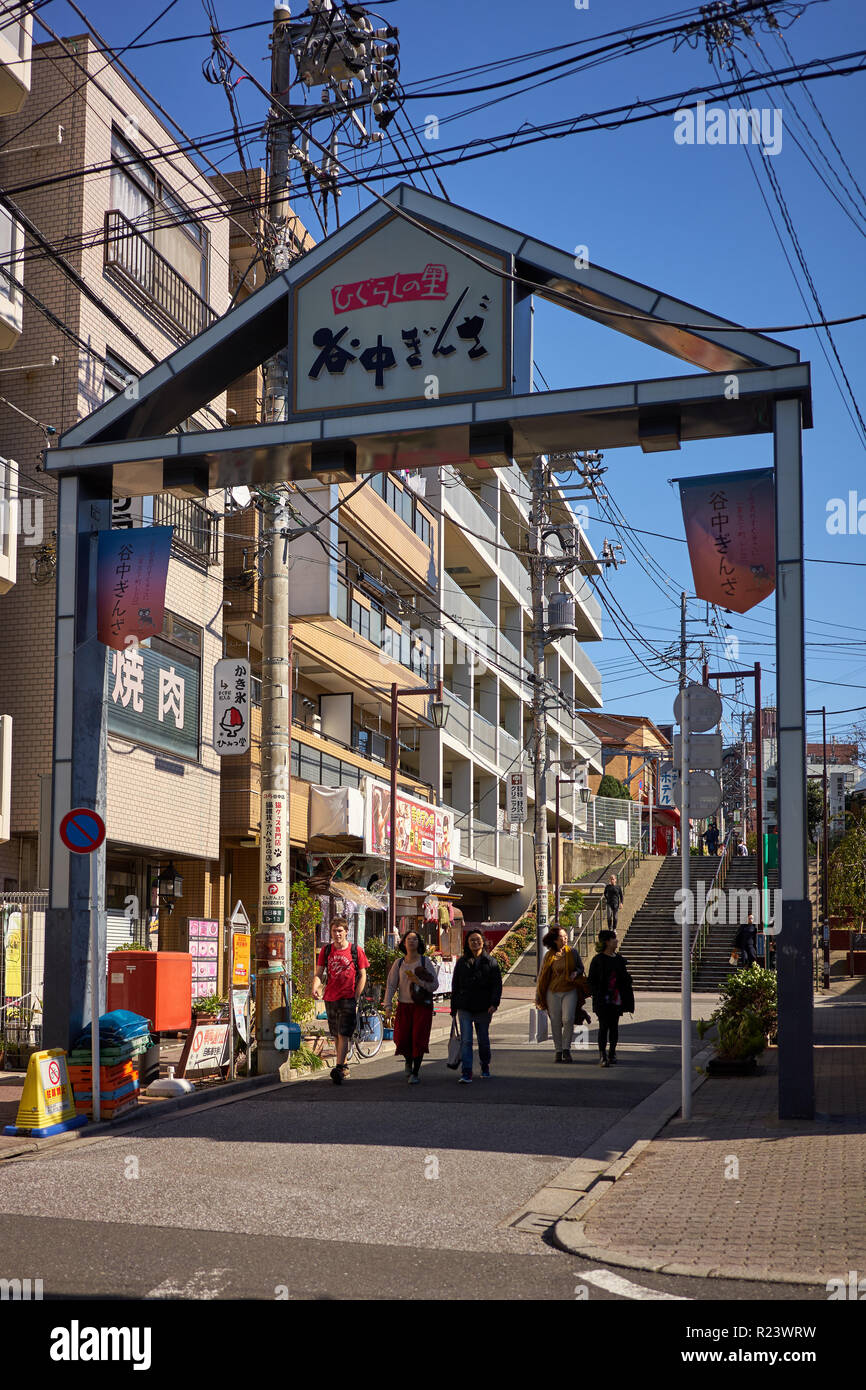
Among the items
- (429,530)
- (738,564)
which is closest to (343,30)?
(738,564)

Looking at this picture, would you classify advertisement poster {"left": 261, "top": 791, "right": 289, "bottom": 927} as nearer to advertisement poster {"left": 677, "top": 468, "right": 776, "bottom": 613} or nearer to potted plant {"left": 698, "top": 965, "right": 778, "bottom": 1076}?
potted plant {"left": 698, "top": 965, "right": 778, "bottom": 1076}

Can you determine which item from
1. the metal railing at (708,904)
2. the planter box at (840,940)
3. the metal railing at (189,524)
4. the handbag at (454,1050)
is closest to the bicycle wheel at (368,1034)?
the handbag at (454,1050)

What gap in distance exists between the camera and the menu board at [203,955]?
19.3 metres

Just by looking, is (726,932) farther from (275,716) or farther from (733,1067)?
(275,716)

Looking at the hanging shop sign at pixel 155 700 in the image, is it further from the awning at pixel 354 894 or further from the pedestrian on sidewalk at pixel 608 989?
the pedestrian on sidewalk at pixel 608 989

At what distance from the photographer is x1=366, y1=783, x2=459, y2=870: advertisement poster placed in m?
30.0

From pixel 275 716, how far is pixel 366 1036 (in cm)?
523

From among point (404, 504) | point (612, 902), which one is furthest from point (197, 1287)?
point (612, 902)

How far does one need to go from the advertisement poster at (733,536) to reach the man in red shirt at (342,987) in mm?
5631

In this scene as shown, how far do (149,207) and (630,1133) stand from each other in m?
17.7

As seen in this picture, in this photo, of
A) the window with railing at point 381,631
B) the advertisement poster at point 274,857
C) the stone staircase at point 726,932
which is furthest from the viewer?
the stone staircase at point 726,932

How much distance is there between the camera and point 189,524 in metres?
24.0
